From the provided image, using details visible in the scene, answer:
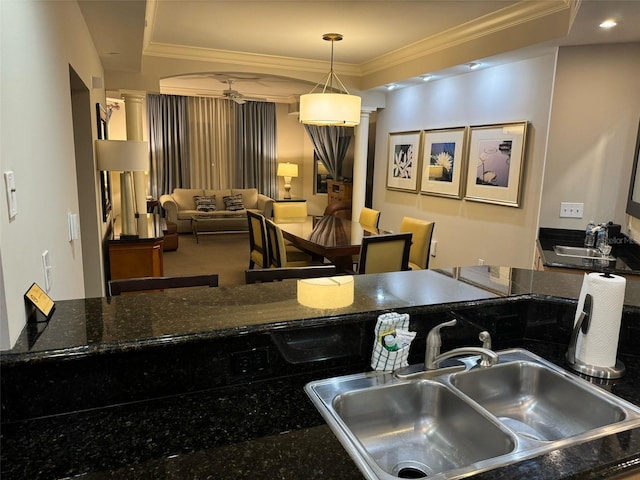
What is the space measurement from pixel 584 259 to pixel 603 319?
5.67 ft

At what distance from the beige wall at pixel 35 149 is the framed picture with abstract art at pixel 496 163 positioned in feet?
11.7

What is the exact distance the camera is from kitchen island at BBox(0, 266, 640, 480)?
0.95 metres

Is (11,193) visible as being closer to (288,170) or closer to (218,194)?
(218,194)

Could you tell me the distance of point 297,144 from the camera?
10188 mm

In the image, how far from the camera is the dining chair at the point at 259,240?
14.8 feet

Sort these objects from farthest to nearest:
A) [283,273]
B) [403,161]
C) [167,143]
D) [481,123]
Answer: [167,143] < [403,161] < [481,123] < [283,273]

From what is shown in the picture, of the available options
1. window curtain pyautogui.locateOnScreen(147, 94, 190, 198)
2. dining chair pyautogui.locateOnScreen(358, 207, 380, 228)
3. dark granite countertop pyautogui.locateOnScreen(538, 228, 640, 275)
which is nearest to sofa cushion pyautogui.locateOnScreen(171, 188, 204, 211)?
window curtain pyautogui.locateOnScreen(147, 94, 190, 198)

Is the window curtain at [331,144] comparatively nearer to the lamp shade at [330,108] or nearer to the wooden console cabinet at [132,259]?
the lamp shade at [330,108]

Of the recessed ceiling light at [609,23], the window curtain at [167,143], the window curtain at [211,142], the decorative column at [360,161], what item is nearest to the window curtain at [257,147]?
the window curtain at [211,142]

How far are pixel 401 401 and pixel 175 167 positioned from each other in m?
8.64

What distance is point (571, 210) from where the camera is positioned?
3.54 metres

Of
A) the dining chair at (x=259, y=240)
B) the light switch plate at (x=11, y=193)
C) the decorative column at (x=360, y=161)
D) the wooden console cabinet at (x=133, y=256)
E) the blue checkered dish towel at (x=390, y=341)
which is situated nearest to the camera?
the light switch plate at (x=11, y=193)

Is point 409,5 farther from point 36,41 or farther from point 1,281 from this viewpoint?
point 1,281

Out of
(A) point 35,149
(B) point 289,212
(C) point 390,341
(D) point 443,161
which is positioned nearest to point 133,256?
(B) point 289,212
